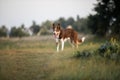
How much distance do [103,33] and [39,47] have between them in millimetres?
3315

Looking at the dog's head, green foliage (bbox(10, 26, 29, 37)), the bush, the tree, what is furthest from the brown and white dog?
the bush

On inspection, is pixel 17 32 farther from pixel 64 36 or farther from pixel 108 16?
pixel 108 16

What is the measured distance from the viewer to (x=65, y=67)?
718 cm

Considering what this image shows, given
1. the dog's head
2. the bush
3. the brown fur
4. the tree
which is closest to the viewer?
the bush

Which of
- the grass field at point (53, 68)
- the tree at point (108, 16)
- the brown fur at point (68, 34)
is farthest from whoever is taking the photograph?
the tree at point (108, 16)

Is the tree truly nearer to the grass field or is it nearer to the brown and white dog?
the brown and white dog

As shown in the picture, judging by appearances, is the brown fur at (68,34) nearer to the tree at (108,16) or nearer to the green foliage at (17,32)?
the tree at (108,16)

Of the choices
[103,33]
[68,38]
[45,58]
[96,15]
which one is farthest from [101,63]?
[96,15]

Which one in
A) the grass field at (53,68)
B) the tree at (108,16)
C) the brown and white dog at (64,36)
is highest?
the tree at (108,16)

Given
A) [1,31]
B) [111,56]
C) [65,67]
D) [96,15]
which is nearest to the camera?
[65,67]

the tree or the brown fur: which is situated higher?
the tree

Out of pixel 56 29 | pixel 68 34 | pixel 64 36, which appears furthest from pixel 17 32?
pixel 68 34

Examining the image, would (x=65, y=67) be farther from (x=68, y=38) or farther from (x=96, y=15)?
(x=96, y=15)

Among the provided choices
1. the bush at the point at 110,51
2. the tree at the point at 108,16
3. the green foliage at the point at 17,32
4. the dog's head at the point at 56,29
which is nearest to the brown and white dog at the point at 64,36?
the dog's head at the point at 56,29
